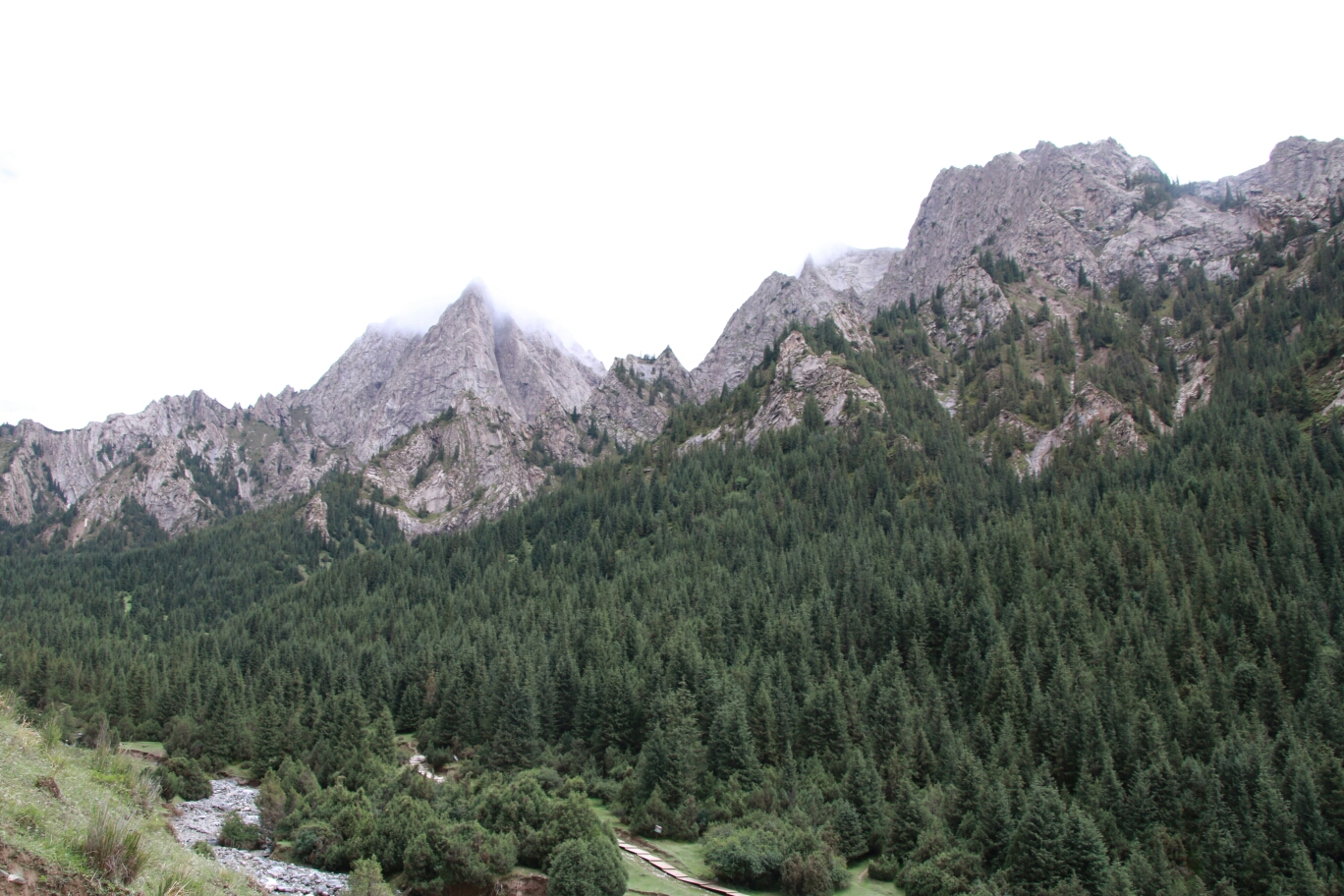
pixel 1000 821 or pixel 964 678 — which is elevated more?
pixel 964 678

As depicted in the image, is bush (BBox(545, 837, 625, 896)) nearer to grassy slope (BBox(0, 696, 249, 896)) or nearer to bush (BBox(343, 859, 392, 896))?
bush (BBox(343, 859, 392, 896))

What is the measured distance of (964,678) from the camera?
92.9m

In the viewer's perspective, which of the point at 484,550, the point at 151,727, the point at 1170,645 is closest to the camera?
the point at 1170,645

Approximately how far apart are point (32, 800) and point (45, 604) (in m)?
211

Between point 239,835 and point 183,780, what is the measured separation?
82.3 feet

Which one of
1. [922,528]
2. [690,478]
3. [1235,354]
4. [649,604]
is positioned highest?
[1235,354]

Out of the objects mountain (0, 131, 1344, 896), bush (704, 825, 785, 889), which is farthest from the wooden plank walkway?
mountain (0, 131, 1344, 896)

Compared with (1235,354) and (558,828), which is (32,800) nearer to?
(558,828)

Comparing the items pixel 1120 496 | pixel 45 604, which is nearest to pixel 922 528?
pixel 1120 496

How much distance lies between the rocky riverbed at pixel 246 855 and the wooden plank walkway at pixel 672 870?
2105 centimetres

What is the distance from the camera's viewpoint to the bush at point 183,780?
2911 inches

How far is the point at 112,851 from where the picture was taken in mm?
17781

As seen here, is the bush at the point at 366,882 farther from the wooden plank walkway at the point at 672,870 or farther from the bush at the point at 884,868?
the bush at the point at 884,868

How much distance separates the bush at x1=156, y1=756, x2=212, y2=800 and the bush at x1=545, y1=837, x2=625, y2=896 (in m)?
46.3
